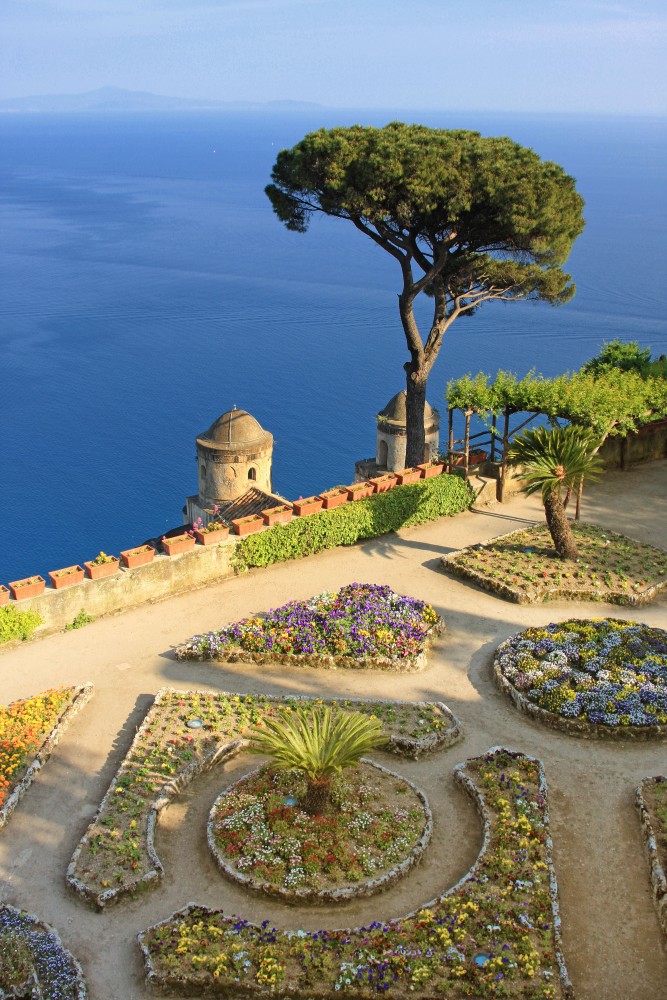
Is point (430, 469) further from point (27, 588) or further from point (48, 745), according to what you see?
point (48, 745)

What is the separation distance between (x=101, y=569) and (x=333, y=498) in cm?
635

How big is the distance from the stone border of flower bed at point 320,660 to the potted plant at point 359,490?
6584 mm

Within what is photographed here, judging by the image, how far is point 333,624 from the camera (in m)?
18.7

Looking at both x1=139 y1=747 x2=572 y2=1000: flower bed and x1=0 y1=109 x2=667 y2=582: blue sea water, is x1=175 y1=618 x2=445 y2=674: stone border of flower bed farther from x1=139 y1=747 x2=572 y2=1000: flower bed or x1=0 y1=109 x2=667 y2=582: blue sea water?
x1=0 y1=109 x2=667 y2=582: blue sea water

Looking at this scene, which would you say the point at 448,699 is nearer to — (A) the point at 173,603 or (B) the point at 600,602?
(B) the point at 600,602

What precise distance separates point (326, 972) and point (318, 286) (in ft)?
382

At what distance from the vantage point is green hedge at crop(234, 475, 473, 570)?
73.0 ft

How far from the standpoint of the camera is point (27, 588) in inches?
746

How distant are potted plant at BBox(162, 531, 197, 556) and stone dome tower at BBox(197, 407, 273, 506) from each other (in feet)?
32.1

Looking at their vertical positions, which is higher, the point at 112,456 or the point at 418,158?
the point at 418,158

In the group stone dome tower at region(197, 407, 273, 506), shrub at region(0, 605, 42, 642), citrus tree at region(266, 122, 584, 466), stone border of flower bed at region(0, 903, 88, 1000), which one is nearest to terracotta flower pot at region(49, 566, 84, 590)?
shrub at region(0, 605, 42, 642)

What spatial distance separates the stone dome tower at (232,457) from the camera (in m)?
30.9

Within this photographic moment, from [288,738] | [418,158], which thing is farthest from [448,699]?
[418,158]

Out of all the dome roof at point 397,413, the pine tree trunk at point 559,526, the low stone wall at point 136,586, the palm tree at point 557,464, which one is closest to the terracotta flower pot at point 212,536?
the low stone wall at point 136,586
